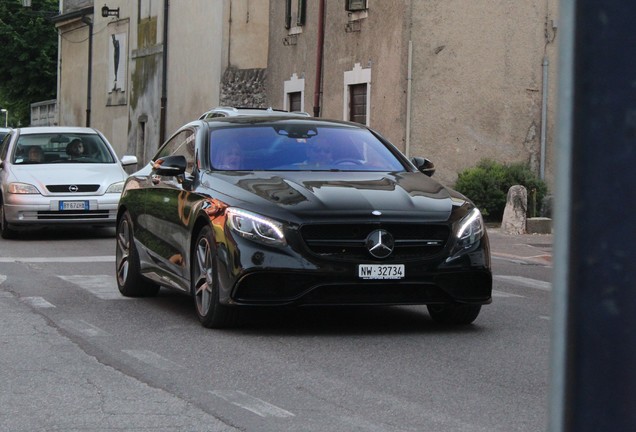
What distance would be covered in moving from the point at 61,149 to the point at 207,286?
37.5 ft

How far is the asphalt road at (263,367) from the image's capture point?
5.72 m

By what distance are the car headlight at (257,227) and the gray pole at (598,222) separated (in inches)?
283

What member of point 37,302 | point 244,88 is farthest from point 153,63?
point 37,302

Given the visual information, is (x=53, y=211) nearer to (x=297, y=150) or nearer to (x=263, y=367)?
(x=297, y=150)

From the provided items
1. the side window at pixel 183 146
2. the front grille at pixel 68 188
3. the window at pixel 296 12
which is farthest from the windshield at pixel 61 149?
the window at pixel 296 12

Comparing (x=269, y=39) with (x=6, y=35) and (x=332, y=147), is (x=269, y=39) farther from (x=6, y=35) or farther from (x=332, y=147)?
(x=6, y=35)

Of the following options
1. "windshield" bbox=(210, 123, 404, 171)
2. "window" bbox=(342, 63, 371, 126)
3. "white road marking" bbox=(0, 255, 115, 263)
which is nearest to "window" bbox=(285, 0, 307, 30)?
"window" bbox=(342, 63, 371, 126)

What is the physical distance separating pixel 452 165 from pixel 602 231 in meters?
25.7

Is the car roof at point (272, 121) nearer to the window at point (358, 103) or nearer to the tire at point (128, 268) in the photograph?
the tire at point (128, 268)

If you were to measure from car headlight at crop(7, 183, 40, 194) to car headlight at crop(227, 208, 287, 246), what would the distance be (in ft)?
34.9

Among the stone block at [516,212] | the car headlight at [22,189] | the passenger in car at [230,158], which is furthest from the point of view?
the stone block at [516,212]

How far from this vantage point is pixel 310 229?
8305 millimetres

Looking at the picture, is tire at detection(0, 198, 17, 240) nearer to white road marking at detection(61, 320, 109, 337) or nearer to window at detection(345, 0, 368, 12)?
white road marking at detection(61, 320, 109, 337)

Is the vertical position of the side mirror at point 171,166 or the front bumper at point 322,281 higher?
the side mirror at point 171,166
